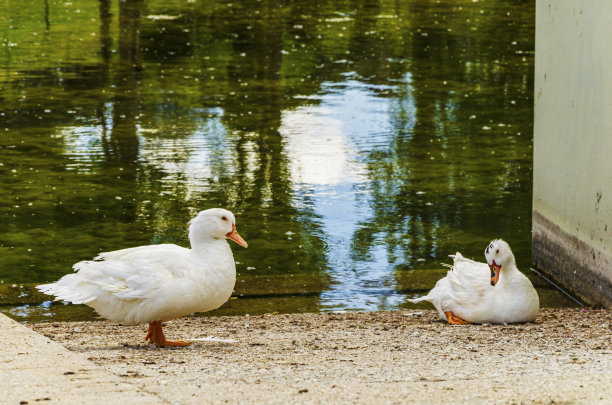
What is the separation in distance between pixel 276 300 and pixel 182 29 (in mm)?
14093

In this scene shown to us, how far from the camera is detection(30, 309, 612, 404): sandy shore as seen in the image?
5223 mm

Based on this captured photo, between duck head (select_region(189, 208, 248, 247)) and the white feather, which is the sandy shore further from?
duck head (select_region(189, 208, 248, 247))

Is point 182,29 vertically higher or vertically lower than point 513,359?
higher

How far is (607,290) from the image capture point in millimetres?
8070

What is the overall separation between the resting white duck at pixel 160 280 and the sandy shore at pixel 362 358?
25 centimetres

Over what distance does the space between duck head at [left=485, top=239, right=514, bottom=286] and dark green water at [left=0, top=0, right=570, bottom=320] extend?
1.21 metres

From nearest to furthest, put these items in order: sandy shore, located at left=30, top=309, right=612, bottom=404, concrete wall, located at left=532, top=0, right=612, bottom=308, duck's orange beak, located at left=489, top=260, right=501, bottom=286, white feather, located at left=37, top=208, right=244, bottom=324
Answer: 1. sandy shore, located at left=30, top=309, right=612, bottom=404
2. white feather, located at left=37, top=208, right=244, bottom=324
3. duck's orange beak, located at left=489, top=260, right=501, bottom=286
4. concrete wall, located at left=532, top=0, right=612, bottom=308

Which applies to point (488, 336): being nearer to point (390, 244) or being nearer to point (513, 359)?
point (513, 359)

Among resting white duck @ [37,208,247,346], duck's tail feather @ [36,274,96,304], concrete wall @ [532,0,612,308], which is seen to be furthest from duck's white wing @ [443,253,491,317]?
duck's tail feather @ [36,274,96,304]

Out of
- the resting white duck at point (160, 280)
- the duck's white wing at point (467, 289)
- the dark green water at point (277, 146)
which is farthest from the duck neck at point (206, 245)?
the duck's white wing at point (467, 289)

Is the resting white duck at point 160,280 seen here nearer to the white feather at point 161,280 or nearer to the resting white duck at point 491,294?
the white feather at point 161,280

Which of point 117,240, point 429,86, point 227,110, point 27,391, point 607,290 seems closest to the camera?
point 27,391

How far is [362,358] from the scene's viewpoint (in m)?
6.29

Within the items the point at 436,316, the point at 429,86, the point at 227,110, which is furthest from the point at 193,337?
the point at 429,86
